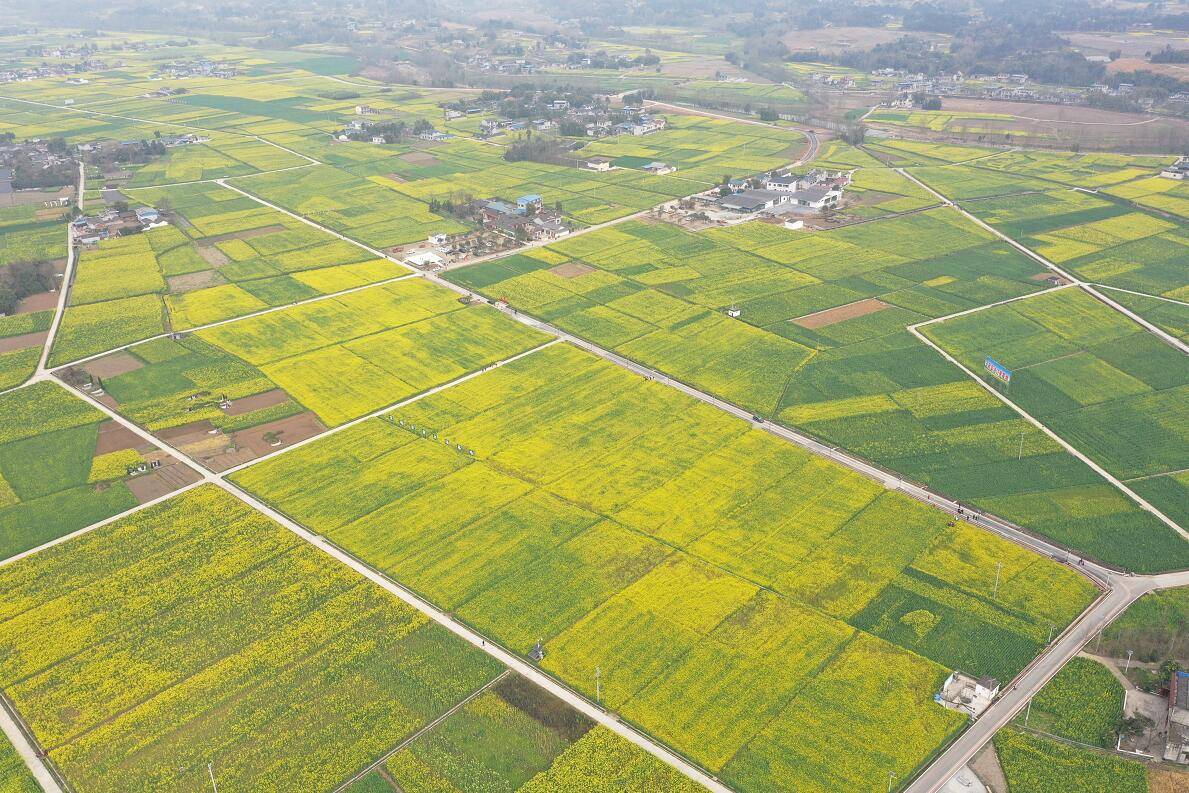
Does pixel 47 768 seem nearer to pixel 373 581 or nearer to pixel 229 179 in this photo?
pixel 373 581

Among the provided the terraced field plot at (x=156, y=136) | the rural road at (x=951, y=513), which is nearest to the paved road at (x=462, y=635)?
the rural road at (x=951, y=513)

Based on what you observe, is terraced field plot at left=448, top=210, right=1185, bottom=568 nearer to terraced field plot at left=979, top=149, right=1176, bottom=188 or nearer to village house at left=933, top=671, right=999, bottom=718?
village house at left=933, top=671, right=999, bottom=718

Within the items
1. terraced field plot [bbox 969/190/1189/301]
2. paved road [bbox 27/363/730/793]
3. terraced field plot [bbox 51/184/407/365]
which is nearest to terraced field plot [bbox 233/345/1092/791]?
paved road [bbox 27/363/730/793]

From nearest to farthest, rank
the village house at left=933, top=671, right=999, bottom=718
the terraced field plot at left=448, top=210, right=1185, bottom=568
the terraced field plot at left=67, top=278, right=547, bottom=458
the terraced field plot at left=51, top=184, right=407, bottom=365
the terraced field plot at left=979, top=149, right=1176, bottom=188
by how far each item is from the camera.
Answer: the village house at left=933, top=671, right=999, bottom=718 < the terraced field plot at left=448, top=210, right=1185, bottom=568 < the terraced field plot at left=67, top=278, right=547, bottom=458 < the terraced field plot at left=51, top=184, right=407, bottom=365 < the terraced field plot at left=979, top=149, right=1176, bottom=188

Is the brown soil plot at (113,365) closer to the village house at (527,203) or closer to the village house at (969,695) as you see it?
the village house at (527,203)

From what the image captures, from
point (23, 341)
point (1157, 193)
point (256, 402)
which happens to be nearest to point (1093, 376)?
point (1157, 193)

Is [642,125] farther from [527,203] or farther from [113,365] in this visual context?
[113,365]
